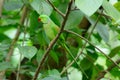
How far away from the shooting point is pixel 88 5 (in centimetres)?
48

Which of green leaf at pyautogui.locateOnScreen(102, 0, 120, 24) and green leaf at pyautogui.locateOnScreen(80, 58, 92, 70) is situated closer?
green leaf at pyautogui.locateOnScreen(102, 0, 120, 24)

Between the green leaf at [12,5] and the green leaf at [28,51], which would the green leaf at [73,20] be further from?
the green leaf at [12,5]

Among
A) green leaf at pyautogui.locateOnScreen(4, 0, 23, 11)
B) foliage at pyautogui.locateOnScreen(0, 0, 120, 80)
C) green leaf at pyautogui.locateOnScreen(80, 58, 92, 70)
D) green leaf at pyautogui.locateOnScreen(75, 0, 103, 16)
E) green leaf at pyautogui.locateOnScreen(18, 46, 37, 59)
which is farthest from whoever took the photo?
green leaf at pyautogui.locateOnScreen(80, 58, 92, 70)

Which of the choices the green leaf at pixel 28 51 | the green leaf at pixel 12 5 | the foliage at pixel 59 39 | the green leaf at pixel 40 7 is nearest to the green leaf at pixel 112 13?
the foliage at pixel 59 39

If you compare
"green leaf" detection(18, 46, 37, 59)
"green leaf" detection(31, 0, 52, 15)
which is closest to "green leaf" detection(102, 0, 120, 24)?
"green leaf" detection(31, 0, 52, 15)

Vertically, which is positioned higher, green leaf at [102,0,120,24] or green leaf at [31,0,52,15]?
green leaf at [102,0,120,24]

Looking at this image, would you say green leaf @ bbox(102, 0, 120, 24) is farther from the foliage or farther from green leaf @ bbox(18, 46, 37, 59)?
green leaf @ bbox(18, 46, 37, 59)

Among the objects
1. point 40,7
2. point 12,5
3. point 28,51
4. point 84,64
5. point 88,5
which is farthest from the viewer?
point 84,64

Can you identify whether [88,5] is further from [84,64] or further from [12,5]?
[84,64]

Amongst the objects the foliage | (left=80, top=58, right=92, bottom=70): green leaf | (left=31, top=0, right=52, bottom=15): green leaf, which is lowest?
(left=80, top=58, right=92, bottom=70): green leaf

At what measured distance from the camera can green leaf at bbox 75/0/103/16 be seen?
0.46 meters

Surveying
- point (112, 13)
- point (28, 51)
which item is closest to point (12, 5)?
point (28, 51)

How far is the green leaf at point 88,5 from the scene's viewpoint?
0.46 m

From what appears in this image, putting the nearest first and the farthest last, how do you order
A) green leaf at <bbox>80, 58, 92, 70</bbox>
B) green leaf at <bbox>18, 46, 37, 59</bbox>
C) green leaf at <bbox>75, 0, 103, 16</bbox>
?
green leaf at <bbox>75, 0, 103, 16</bbox>
green leaf at <bbox>18, 46, 37, 59</bbox>
green leaf at <bbox>80, 58, 92, 70</bbox>
